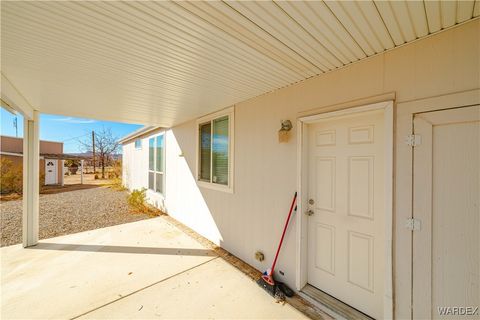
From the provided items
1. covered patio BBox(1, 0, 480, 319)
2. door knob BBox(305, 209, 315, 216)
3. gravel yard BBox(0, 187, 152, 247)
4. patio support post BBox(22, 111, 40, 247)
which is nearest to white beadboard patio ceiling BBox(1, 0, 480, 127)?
covered patio BBox(1, 0, 480, 319)

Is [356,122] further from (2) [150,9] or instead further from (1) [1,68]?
(1) [1,68]

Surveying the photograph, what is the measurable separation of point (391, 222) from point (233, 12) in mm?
2203

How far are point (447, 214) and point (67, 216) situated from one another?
316 inches

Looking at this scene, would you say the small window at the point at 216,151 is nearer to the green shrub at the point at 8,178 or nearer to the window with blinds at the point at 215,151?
the window with blinds at the point at 215,151

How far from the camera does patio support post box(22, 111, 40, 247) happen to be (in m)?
3.70

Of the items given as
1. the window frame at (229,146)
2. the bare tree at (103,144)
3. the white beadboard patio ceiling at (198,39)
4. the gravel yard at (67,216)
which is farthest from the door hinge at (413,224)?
the bare tree at (103,144)

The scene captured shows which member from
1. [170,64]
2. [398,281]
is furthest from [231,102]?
[398,281]

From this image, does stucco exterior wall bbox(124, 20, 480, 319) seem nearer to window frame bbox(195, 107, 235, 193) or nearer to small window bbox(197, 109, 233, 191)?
window frame bbox(195, 107, 235, 193)

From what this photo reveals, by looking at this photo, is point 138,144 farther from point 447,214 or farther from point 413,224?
point 447,214

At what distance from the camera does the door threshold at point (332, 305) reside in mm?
2105

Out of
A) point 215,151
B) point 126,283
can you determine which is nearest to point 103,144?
point 215,151

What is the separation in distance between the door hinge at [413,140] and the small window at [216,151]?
8.23 ft

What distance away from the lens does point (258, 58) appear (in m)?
2.03

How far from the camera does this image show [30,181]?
3.73 metres
